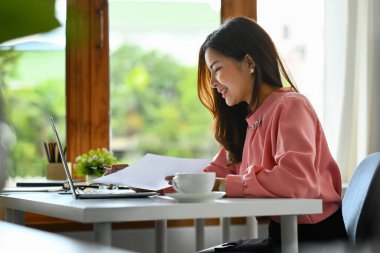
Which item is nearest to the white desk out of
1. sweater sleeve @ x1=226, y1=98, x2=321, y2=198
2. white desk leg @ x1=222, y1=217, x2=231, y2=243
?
sweater sleeve @ x1=226, y1=98, x2=321, y2=198

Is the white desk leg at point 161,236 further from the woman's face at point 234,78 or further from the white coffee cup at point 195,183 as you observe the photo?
the white coffee cup at point 195,183

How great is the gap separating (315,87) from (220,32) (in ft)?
5.14

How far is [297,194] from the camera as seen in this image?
148cm

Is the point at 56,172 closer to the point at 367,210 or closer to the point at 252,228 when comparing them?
the point at 252,228

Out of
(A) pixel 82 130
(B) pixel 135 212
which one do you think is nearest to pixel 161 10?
(A) pixel 82 130

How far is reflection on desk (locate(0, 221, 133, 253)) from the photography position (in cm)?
41

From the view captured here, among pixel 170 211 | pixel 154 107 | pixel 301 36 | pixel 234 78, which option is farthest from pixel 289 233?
pixel 301 36

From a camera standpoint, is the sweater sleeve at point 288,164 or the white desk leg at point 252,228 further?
the white desk leg at point 252,228

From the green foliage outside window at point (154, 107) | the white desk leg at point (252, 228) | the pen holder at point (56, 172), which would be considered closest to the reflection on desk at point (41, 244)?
the pen holder at point (56, 172)

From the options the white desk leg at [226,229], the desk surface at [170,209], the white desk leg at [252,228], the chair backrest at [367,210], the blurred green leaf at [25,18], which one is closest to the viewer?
the blurred green leaf at [25,18]

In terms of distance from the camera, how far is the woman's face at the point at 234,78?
75.2 inches

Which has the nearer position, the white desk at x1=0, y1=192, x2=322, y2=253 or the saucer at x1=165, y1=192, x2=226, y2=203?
the white desk at x1=0, y1=192, x2=322, y2=253

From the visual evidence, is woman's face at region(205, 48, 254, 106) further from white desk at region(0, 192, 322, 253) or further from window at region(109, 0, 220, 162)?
window at region(109, 0, 220, 162)

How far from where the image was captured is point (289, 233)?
140 cm
